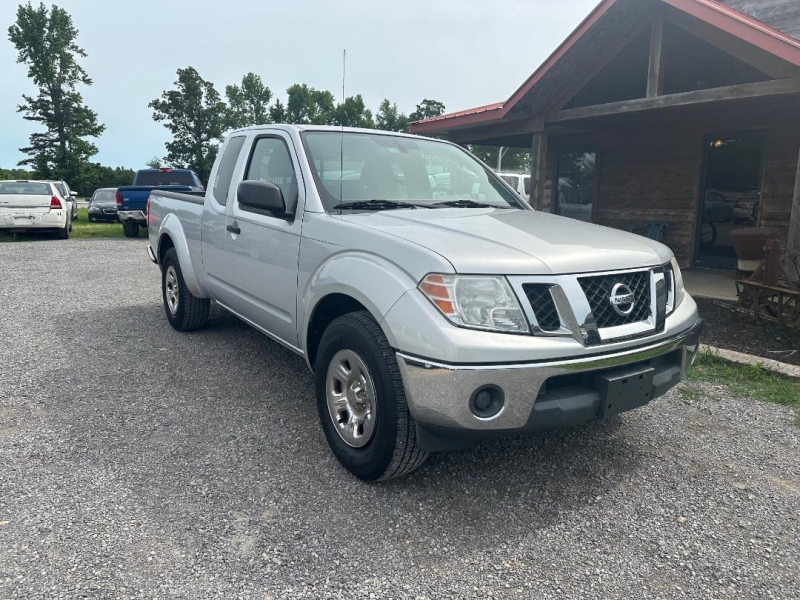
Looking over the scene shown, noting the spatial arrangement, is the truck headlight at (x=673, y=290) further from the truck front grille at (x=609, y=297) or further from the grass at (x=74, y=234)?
the grass at (x=74, y=234)

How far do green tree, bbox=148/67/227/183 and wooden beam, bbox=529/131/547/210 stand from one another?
4220cm

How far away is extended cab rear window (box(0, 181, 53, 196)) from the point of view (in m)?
16.0

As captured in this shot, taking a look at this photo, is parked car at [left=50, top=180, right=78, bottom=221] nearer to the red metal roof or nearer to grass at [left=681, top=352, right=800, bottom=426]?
the red metal roof

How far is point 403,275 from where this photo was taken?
9.22 ft

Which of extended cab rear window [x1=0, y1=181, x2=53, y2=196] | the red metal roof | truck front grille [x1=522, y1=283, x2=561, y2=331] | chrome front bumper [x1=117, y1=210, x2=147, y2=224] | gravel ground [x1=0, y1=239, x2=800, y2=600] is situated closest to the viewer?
gravel ground [x1=0, y1=239, x2=800, y2=600]

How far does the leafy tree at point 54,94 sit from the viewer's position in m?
38.6

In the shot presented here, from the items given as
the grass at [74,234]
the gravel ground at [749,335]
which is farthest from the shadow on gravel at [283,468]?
the grass at [74,234]

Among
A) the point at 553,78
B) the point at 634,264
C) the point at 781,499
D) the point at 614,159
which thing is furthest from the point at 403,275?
the point at 614,159

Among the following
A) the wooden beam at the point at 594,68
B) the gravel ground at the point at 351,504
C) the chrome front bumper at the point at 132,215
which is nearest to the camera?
the gravel ground at the point at 351,504

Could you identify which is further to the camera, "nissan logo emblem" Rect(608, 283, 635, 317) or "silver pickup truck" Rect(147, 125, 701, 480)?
"nissan logo emblem" Rect(608, 283, 635, 317)

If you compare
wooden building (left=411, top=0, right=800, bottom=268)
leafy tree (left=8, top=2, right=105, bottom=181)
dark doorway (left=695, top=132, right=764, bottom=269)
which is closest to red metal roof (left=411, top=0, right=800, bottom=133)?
wooden building (left=411, top=0, right=800, bottom=268)

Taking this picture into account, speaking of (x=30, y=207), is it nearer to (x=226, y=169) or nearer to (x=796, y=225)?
(x=226, y=169)

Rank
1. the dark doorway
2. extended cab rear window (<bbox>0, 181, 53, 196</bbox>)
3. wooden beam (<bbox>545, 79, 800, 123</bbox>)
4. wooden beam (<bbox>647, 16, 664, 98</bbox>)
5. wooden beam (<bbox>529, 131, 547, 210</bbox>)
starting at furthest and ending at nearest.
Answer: extended cab rear window (<bbox>0, 181, 53, 196</bbox>)
wooden beam (<bbox>529, 131, 547, 210</bbox>)
the dark doorway
wooden beam (<bbox>647, 16, 664, 98</bbox>)
wooden beam (<bbox>545, 79, 800, 123</bbox>)

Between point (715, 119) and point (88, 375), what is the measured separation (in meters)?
9.95
